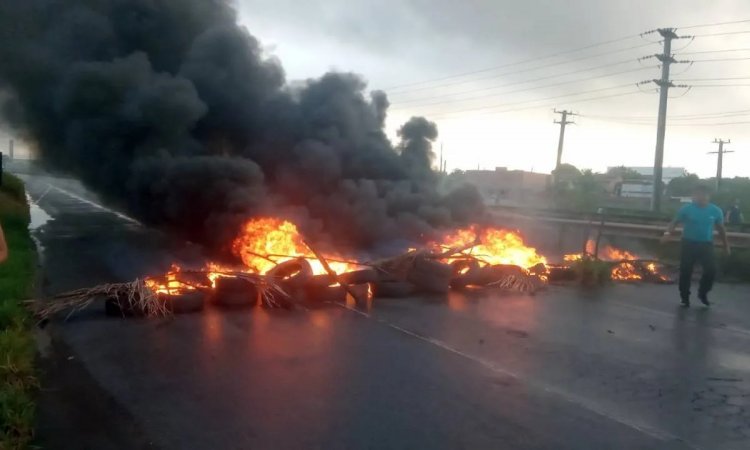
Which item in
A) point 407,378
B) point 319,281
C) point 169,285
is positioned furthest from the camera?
point 319,281

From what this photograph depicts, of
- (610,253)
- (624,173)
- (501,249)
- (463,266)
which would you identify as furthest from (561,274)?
(624,173)

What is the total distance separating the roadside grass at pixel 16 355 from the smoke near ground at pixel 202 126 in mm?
3588

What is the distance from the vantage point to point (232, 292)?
9609mm

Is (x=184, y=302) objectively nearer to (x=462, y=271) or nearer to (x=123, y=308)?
(x=123, y=308)

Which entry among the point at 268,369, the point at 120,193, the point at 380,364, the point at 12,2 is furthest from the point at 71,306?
the point at 12,2

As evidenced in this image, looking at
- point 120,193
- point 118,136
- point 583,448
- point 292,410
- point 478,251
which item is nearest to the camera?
point 583,448

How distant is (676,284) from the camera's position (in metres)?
13.5

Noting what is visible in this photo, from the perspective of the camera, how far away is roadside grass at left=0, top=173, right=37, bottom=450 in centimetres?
468

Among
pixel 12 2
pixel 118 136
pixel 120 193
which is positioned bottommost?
pixel 120 193

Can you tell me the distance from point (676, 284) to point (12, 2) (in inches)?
673

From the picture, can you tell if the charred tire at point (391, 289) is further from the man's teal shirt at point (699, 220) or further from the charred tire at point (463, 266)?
the man's teal shirt at point (699, 220)

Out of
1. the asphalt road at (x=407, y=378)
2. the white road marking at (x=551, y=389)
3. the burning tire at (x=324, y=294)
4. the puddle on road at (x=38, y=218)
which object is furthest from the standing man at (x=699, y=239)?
the puddle on road at (x=38, y=218)

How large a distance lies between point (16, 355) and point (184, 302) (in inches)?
118

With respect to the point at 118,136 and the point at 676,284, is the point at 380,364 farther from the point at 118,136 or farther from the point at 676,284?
the point at 118,136
